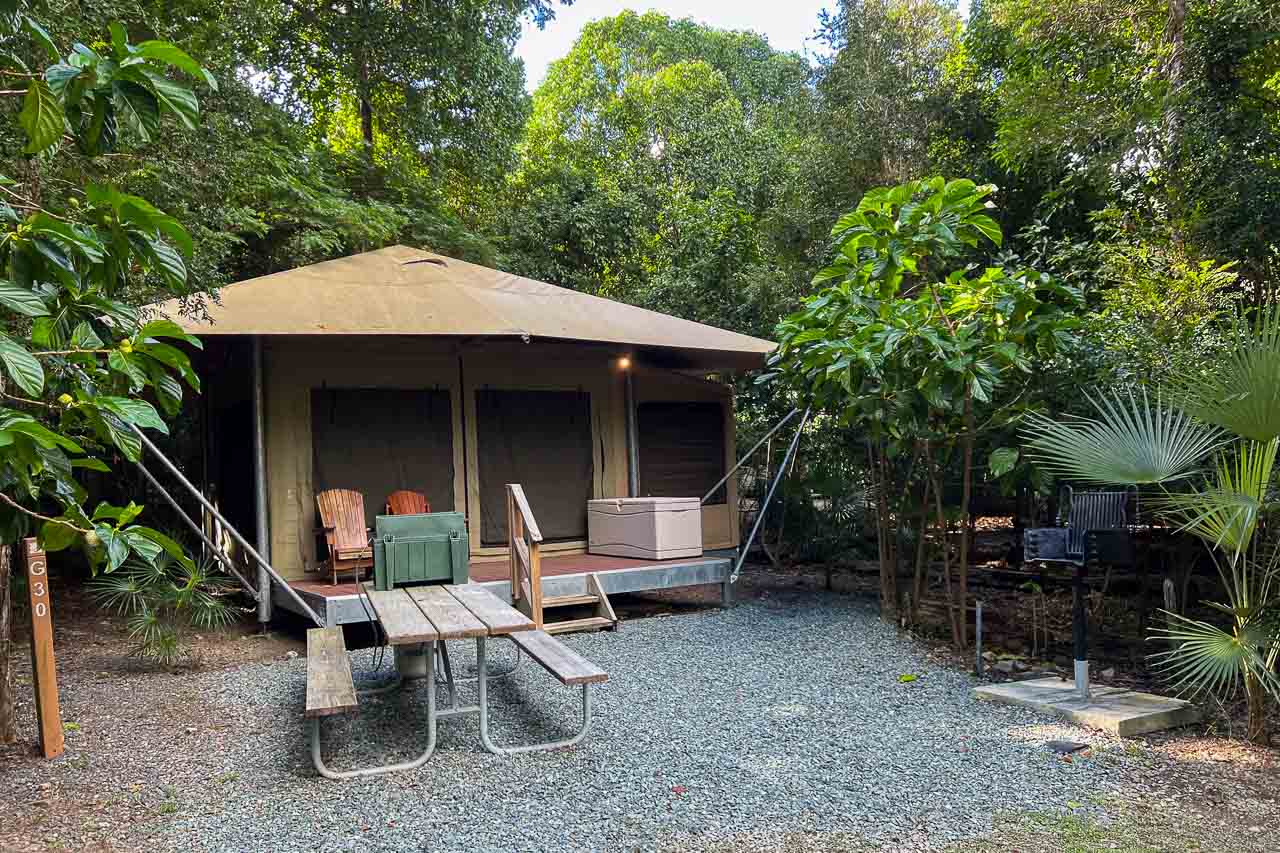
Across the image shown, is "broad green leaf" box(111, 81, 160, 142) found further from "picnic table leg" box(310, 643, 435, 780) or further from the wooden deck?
the wooden deck

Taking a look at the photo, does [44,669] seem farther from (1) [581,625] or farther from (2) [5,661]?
(1) [581,625]

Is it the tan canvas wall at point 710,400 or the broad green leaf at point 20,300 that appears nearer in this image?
the broad green leaf at point 20,300

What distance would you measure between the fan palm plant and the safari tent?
157 inches

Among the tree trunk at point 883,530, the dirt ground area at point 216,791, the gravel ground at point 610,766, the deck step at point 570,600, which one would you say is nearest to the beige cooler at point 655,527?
the deck step at point 570,600

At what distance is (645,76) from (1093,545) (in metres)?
25.5

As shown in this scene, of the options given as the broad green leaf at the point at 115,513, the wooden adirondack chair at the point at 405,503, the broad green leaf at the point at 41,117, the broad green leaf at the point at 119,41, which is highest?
the broad green leaf at the point at 119,41

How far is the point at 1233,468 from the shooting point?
4.38 m

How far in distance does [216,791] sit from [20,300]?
250cm

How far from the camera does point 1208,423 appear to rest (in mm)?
3953

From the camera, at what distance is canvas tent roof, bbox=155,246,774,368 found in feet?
21.1

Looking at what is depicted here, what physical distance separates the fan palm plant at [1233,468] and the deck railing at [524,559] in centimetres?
315

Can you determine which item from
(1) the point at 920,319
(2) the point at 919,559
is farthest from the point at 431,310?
(2) the point at 919,559

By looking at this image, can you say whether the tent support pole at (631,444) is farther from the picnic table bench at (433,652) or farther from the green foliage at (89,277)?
the green foliage at (89,277)

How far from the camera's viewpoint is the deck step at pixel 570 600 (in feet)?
21.4
